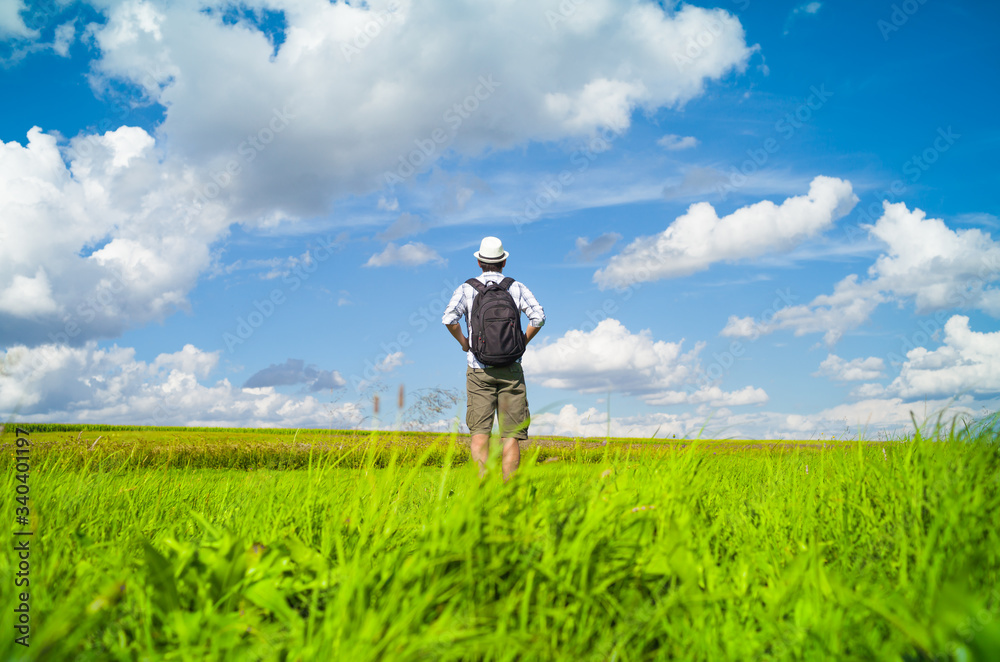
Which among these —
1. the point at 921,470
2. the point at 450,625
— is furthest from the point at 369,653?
the point at 921,470

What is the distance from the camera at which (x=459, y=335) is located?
240 inches

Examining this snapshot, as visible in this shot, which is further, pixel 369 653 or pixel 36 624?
pixel 36 624

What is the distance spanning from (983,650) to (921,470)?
6.28 feet

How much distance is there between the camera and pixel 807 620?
79.0 inches

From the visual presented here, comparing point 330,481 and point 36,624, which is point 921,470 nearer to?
point 330,481

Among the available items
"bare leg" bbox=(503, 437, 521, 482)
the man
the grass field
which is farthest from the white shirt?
the grass field

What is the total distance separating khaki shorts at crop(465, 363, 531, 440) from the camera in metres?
5.88

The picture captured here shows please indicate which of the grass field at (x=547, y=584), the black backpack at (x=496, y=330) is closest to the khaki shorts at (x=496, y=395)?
the black backpack at (x=496, y=330)

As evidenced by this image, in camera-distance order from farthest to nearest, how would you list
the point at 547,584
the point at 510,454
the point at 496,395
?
the point at 496,395, the point at 510,454, the point at 547,584

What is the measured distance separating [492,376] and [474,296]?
87 centimetres

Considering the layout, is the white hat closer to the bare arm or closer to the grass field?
the bare arm

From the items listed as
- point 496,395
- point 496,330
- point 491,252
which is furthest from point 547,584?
point 491,252

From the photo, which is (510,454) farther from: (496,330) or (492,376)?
(496,330)

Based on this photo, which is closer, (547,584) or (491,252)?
(547,584)
